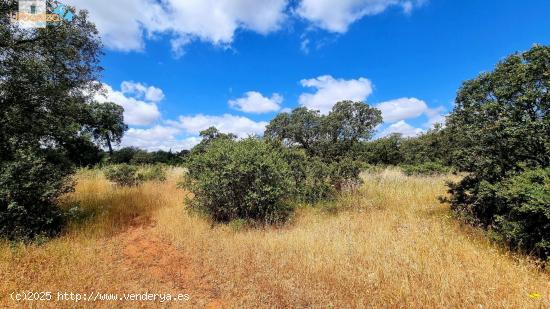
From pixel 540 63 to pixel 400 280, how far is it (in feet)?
16.2

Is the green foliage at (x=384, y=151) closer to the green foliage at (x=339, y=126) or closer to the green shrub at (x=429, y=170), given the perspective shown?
the green foliage at (x=339, y=126)

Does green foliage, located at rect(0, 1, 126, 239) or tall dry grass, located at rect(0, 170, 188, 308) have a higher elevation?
green foliage, located at rect(0, 1, 126, 239)

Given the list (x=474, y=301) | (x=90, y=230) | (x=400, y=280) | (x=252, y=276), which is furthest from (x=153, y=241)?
(x=474, y=301)

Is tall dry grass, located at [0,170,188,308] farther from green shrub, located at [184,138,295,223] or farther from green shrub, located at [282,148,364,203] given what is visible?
green shrub, located at [282,148,364,203]

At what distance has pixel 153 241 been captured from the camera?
20.8ft

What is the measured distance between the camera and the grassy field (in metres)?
3.51

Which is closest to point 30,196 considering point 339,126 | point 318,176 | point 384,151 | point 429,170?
point 318,176

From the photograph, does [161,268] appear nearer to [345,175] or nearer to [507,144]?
[345,175]

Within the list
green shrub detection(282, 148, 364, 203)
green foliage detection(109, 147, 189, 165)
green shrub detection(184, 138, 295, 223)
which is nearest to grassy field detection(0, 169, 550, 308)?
green shrub detection(184, 138, 295, 223)

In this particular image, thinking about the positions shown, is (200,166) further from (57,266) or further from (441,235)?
(441,235)

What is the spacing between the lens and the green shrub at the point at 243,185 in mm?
6855

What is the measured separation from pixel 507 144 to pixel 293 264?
4795 mm

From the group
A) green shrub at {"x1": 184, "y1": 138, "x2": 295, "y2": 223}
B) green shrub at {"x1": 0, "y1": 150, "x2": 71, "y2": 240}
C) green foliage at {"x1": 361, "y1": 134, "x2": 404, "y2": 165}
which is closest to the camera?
green shrub at {"x1": 0, "y1": 150, "x2": 71, "y2": 240}

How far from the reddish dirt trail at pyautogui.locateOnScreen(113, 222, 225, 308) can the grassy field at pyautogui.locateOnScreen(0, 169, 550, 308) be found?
0.06 ft
